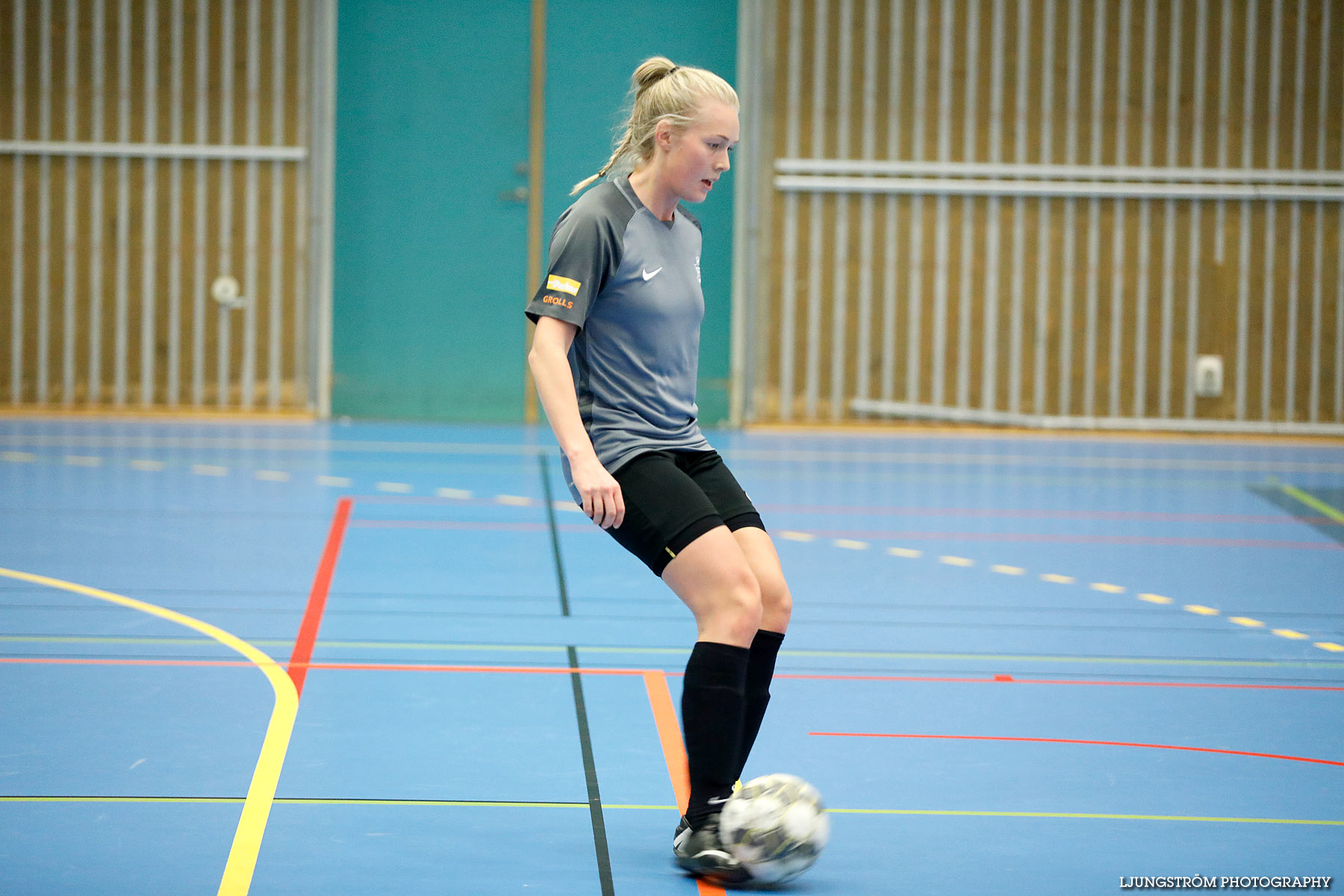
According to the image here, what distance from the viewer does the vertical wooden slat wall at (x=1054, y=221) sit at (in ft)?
37.2

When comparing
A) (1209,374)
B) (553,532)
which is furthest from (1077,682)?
(1209,374)

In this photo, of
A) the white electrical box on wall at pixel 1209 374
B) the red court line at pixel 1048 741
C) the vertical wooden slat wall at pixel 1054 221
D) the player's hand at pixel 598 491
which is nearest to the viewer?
the player's hand at pixel 598 491

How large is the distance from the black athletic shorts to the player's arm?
1.9 inches

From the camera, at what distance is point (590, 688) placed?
4.19 meters

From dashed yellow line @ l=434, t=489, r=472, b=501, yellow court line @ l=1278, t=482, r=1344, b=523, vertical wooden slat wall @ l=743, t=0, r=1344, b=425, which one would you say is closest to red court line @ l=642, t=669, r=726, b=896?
dashed yellow line @ l=434, t=489, r=472, b=501

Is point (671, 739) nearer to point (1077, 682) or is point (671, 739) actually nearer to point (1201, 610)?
point (1077, 682)

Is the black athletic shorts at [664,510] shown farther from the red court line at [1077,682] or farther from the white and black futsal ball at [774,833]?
the red court line at [1077,682]

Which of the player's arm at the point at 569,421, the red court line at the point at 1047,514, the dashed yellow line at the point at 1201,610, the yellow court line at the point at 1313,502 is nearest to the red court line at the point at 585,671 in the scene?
the dashed yellow line at the point at 1201,610

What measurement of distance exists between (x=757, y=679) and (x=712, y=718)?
0.66 ft

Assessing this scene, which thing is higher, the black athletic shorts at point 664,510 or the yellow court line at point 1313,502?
the black athletic shorts at point 664,510

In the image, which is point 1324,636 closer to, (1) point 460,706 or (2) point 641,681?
(2) point 641,681

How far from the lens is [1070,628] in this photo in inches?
203

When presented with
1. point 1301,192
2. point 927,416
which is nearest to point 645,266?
point 927,416

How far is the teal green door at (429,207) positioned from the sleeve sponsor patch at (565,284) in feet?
29.4
